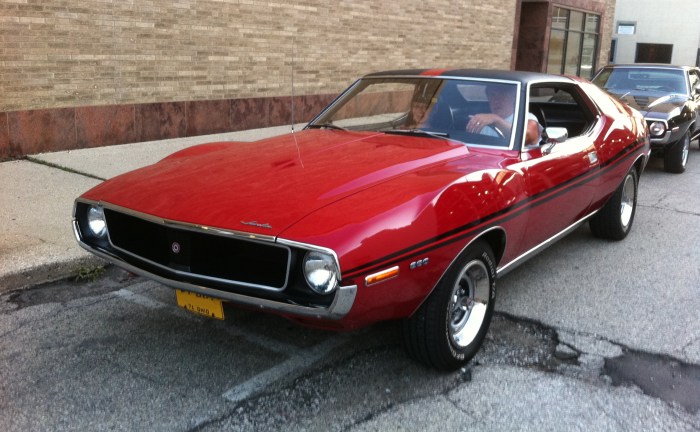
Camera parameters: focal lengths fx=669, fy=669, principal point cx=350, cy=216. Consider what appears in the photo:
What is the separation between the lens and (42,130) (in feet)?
26.1

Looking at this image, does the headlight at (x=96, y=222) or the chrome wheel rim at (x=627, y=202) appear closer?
the headlight at (x=96, y=222)

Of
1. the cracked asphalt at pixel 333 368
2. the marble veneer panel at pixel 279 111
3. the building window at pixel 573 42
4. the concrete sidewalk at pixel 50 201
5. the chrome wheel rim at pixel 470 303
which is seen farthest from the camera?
the building window at pixel 573 42

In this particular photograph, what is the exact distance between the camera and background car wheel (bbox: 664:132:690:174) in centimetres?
893

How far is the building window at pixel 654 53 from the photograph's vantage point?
32375mm

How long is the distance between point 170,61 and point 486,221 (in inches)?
272

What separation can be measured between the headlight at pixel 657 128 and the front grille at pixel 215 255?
22.8 ft

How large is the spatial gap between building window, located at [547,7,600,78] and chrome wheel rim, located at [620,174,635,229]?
48.4ft

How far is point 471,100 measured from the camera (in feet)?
14.2

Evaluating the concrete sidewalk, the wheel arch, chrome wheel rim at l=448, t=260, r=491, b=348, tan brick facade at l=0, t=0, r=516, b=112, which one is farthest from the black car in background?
chrome wheel rim at l=448, t=260, r=491, b=348

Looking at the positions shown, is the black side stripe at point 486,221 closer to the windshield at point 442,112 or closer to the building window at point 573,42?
the windshield at point 442,112

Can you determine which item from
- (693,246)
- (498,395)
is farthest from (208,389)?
(693,246)

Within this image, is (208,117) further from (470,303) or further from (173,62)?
(470,303)

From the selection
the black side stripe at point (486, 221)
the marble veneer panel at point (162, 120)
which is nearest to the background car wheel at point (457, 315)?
the black side stripe at point (486, 221)

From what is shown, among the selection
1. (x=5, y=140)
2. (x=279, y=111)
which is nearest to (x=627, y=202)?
(x=279, y=111)
